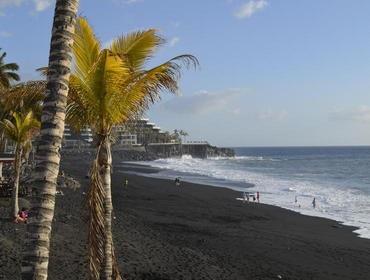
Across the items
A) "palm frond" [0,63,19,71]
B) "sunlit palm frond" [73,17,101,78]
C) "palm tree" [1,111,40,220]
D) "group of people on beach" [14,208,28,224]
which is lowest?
"group of people on beach" [14,208,28,224]

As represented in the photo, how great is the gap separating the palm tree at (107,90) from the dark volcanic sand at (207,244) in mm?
6052

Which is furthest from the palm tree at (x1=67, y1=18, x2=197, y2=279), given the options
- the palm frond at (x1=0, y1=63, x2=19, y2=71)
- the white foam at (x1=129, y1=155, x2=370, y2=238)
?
the palm frond at (x1=0, y1=63, x2=19, y2=71)

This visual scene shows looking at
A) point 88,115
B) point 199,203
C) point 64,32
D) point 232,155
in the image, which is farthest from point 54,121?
point 232,155

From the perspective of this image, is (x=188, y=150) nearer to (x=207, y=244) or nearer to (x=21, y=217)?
(x=207, y=244)

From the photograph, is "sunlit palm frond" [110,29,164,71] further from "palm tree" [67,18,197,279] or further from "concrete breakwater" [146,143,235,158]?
"concrete breakwater" [146,143,235,158]

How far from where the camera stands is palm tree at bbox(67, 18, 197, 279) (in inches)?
291

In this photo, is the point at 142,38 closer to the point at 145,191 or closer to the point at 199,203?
the point at 199,203

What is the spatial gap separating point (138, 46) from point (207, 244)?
14.3m

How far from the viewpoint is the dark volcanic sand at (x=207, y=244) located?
15.0 metres

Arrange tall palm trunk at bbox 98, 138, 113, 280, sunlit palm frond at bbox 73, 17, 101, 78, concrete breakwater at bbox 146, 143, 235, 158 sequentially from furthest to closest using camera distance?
1. concrete breakwater at bbox 146, 143, 235, 158
2. tall palm trunk at bbox 98, 138, 113, 280
3. sunlit palm frond at bbox 73, 17, 101, 78

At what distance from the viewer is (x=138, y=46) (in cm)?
823

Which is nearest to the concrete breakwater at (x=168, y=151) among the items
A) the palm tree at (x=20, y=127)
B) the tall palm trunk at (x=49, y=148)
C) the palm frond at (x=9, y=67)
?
the palm frond at (x=9, y=67)

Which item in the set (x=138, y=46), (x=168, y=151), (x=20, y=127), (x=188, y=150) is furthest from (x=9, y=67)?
(x=188, y=150)

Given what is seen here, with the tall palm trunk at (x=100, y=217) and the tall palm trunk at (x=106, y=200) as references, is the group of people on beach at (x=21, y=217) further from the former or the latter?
the tall palm trunk at (x=106, y=200)
